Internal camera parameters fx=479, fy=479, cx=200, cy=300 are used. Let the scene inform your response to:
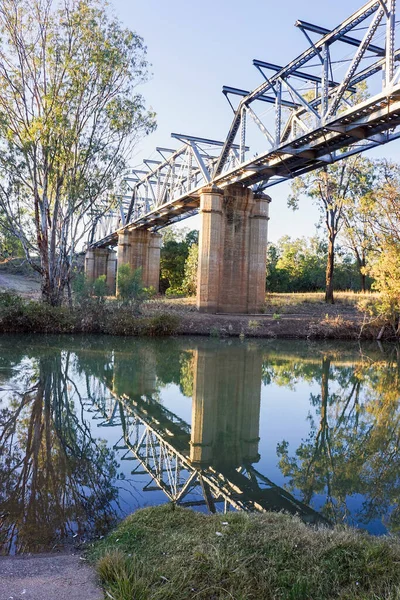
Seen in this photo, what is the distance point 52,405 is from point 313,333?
1562 centimetres

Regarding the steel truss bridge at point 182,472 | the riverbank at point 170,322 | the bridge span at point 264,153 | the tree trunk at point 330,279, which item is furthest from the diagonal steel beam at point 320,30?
the tree trunk at point 330,279

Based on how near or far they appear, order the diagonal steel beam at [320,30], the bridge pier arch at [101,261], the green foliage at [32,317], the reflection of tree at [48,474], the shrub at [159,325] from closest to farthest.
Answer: the reflection of tree at [48,474] < the diagonal steel beam at [320,30] < the green foliage at [32,317] < the shrub at [159,325] < the bridge pier arch at [101,261]

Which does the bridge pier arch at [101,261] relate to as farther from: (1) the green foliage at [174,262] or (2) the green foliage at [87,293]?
(2) the green foliage at [87,293]

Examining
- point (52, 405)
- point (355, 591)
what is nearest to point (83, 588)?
point (355, 591)

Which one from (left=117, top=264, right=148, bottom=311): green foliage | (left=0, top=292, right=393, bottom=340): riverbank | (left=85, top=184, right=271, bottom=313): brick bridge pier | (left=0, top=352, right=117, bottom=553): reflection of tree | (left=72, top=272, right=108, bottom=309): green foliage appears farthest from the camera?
(left=85, top=184, right=271, bottom=313): brick bridge pier

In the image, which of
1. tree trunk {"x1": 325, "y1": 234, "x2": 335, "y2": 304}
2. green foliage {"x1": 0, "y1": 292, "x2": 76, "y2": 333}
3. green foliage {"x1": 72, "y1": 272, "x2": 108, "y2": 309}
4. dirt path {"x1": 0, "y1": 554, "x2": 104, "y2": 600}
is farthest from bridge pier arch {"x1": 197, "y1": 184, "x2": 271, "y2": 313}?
dirt path {"x1": 0, "y1": 554, "x2": 104, "y2": 600}

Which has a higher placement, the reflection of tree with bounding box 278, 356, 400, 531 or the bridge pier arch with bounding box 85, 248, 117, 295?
the bridge pier arch with bounding box 85, 248, 117, 295

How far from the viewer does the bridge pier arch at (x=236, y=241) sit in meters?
24.6

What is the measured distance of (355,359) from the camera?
1576 cm

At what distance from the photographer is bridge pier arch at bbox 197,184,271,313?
24.6 meters

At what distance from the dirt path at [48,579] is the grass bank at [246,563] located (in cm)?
11

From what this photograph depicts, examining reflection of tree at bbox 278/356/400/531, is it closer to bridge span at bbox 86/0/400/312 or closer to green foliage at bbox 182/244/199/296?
bridge span at bbox 86/0/400/312

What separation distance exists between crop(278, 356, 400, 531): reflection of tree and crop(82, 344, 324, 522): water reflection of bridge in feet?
1.45

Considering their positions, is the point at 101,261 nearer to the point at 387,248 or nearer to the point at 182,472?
the point at 387,248
